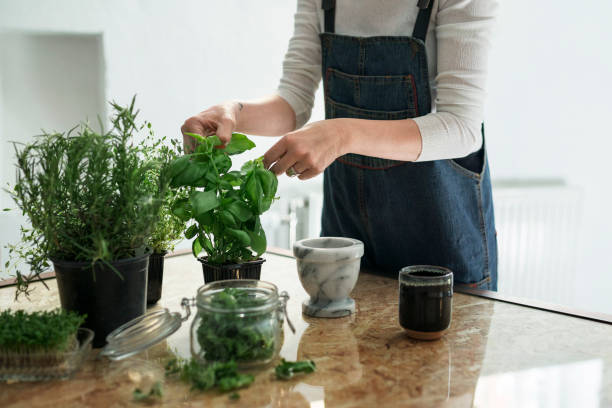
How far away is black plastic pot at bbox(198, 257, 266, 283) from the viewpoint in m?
0.97

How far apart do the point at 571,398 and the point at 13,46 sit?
1889 millimetres

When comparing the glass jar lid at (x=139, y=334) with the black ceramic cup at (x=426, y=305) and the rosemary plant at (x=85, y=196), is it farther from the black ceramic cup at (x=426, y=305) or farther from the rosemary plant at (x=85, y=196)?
the black ceramic cup at (x=426, y=305)

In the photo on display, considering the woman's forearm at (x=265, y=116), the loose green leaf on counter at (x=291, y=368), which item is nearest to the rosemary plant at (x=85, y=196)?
the loose green leaf on counter at (x=291, y=368)

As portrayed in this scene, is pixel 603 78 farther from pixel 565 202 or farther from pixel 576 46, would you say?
pixel 565 202

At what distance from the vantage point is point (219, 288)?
0.80 metres

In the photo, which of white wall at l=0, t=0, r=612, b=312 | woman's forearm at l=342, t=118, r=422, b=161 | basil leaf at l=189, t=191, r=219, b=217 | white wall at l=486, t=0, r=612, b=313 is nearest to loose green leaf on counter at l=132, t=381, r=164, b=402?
basil leaf at l=189, t=191, r=219, b=217

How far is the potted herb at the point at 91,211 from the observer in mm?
758

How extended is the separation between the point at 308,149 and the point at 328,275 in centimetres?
23

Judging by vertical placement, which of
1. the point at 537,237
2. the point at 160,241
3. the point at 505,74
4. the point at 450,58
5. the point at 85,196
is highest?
the point at 505,74

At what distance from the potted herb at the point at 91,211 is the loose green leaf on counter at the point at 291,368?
0.84ft

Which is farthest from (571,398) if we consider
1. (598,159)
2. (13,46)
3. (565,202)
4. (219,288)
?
(598,159)

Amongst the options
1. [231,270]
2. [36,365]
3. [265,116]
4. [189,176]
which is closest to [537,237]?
[265,116]

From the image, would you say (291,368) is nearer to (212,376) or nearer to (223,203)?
(212,376)

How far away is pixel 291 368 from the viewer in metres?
0.73
